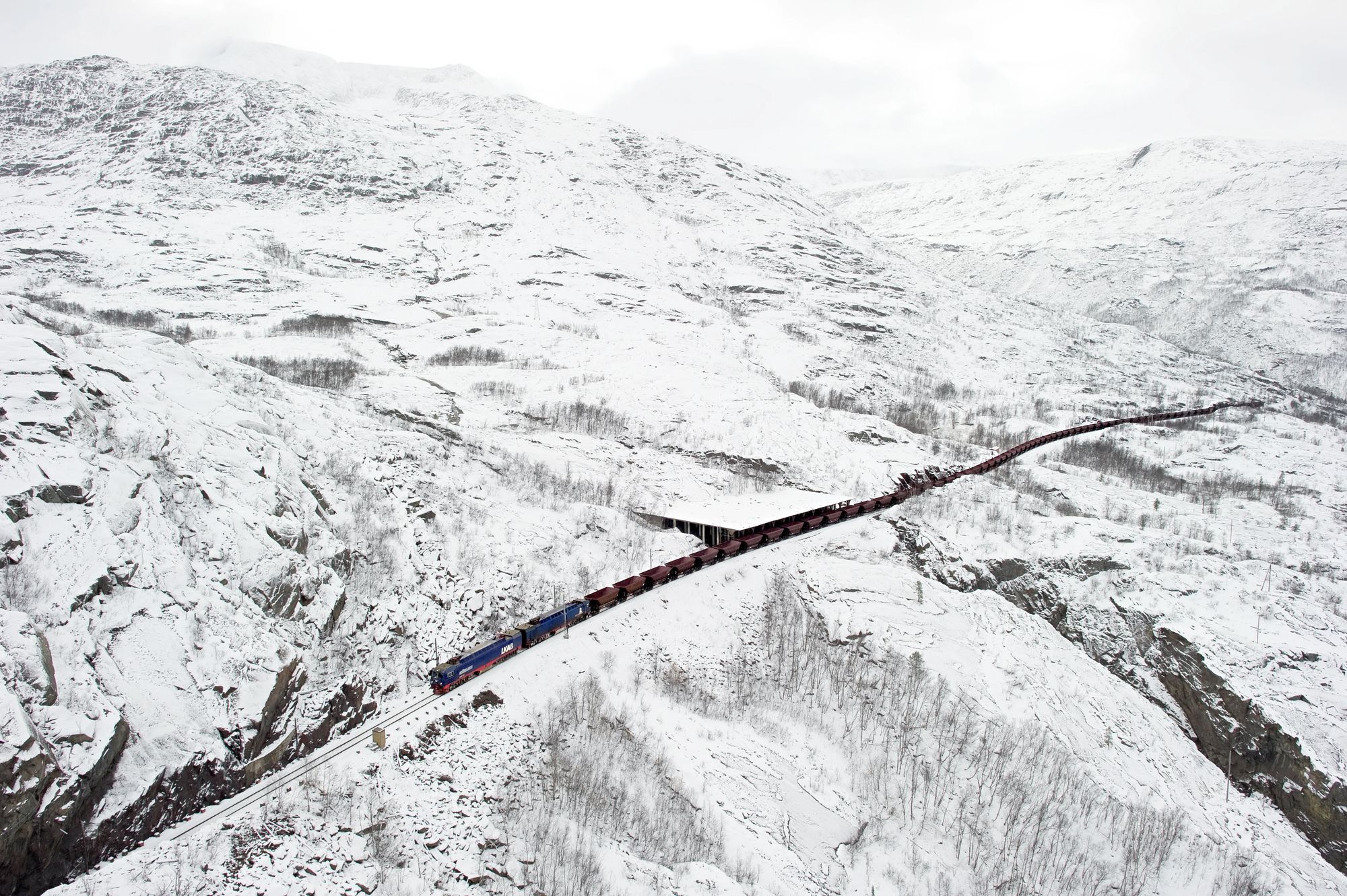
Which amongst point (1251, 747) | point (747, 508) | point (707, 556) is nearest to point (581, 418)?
point (747, 508)

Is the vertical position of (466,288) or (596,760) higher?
(466,288)

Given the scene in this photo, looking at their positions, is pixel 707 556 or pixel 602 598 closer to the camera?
pixel 602 598

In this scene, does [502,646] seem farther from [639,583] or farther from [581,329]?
[581,329]

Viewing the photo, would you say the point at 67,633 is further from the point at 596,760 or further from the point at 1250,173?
the point at 1250,173

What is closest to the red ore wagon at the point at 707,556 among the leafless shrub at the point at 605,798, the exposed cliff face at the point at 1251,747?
the leafless shrub at the point at 605,798

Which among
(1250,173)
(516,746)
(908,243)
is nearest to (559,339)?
(516,746)

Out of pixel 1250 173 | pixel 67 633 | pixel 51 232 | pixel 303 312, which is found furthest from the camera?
pixel 1250 173

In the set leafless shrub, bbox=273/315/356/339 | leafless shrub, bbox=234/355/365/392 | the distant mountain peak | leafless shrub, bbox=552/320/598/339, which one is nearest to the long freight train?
leafless shrub, bbox=234/355/365/392
